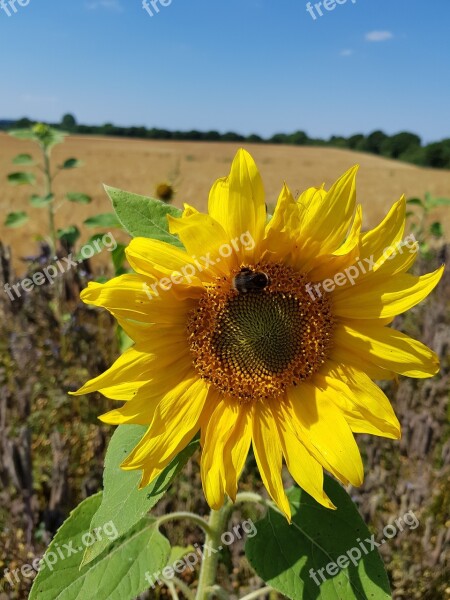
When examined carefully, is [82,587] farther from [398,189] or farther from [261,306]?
[398,189]

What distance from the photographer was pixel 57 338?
3.89 metres

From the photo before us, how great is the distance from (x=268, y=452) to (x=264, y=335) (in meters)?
0.28

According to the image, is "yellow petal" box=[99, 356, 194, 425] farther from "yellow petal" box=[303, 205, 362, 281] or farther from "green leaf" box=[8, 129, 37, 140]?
"green leaf" box=[8, 129, 37, 140]

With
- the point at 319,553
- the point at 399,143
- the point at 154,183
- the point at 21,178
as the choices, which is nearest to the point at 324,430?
the point at 319,553

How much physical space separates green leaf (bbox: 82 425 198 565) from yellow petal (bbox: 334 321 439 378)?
1.47 feet

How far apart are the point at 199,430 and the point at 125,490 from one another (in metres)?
0.24

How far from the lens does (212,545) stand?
58.4 inches

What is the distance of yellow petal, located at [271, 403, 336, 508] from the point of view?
1.24m

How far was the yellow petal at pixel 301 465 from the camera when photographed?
124cm

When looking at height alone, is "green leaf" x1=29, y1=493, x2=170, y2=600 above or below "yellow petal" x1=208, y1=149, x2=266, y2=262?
below

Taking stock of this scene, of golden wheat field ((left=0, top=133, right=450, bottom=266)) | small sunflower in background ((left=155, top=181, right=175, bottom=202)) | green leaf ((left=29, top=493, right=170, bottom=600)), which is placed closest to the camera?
green leaf ((left=29, top=493, right=170, bottom=600))

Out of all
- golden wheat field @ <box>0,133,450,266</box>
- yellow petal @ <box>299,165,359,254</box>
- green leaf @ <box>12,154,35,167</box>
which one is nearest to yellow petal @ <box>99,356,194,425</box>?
yellow petal @ <box>299,165,359,254</box>

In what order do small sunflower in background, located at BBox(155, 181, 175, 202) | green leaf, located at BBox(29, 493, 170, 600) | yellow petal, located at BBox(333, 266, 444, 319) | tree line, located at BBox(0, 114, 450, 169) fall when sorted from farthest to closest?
tree line, located at BBox(0, 114, 450, 169) → small sunflower in background, located at BBox(155, 181, 175, 202) → green leaf, located at BBox(29, 493, 170, 600) → yellow petal, located at BBox(333, 266, 444, 319)

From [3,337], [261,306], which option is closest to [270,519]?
[261,306]
